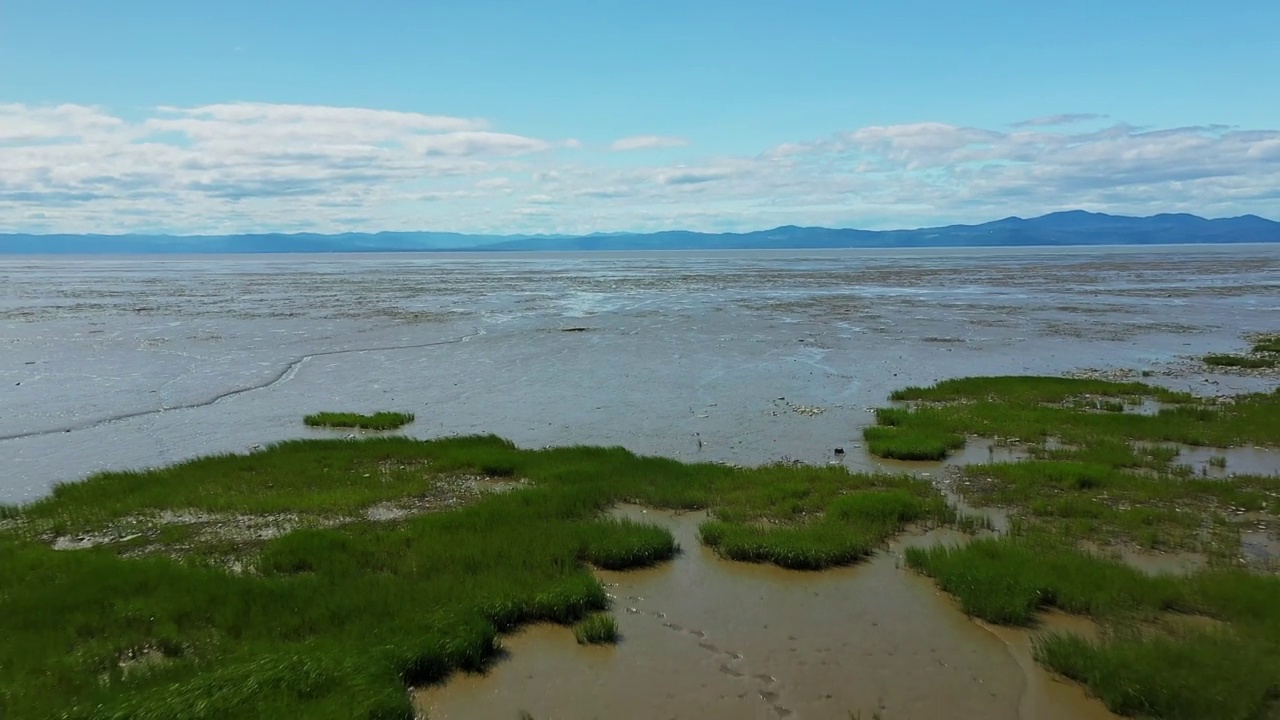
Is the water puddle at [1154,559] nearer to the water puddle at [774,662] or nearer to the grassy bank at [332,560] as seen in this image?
the grassy bank at [332,560]

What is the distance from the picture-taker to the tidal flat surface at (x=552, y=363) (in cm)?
2119

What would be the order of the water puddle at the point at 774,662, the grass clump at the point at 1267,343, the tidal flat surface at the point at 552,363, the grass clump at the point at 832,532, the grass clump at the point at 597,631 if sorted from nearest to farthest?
1. the water puddle at the point at 774,662
2. the grass clump at the point at 597,631
3. the grass clump at the point at 832,532
4. the tidal flat surface at the point at 552,363
5. the grass clump at the point at 1267,343

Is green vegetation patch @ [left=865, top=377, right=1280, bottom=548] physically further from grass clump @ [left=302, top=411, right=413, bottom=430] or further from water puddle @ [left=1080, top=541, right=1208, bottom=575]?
grass clump @ [left=302, top=411, right=413, bottom=430]

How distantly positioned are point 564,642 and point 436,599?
1809 millimetres

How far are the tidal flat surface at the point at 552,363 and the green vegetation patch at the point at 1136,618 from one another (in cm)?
687

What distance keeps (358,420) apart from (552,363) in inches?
468

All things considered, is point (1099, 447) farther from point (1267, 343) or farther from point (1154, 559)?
point (1267, 343)

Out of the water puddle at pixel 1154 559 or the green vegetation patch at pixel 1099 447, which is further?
the green vegetation patch at pixel 1099 447

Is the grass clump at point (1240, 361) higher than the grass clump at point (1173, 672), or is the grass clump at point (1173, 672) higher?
the grass clump at point (1240, 361)

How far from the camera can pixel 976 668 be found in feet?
29.6

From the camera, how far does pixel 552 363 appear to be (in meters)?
33.3

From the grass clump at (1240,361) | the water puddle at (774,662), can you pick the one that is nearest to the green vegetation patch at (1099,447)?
the water puddle at (774,662)

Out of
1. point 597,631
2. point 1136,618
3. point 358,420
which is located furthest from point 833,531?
point 358,420

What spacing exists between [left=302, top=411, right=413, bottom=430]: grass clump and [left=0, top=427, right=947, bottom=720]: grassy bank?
132 inches
